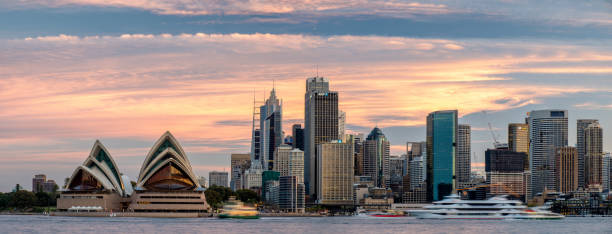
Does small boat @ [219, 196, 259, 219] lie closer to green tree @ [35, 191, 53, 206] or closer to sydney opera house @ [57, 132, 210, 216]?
sydney opera house @ [57, 132, 210, 216]

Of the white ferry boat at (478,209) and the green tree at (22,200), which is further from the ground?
the white ferry boat at (478,209)

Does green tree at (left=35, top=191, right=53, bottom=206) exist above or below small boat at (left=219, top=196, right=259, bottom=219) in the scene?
below

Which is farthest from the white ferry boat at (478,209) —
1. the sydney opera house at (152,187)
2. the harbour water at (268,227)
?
the sydney opera house at (152,187)

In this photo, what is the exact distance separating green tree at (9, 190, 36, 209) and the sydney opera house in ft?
113

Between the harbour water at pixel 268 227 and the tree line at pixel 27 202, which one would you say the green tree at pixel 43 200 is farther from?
the harbour water at pixel 268 227

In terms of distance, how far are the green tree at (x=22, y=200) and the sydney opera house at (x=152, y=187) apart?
1360 inches

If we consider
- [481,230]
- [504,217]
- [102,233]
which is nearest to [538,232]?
[481,230]

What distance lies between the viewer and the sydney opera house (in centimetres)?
14275

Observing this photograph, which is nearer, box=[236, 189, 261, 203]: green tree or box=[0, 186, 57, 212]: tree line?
box=[0, 186, 57, 212]: tree line

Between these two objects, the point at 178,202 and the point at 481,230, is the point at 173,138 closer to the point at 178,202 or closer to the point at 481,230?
the point at 178,202

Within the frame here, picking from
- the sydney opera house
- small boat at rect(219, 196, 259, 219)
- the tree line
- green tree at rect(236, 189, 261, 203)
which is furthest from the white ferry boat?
the tree line

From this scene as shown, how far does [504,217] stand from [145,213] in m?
56.8

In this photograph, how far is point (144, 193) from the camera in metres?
144

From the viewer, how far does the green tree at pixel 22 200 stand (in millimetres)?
178750
